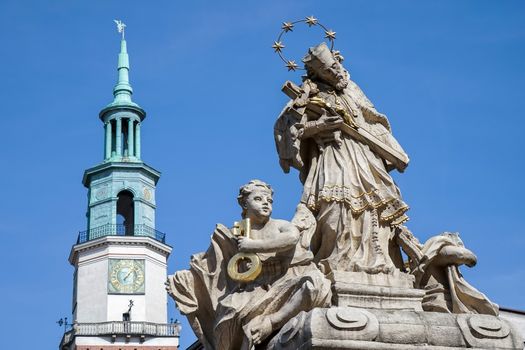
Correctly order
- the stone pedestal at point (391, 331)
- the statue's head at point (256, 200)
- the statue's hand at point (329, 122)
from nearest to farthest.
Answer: the stone pedestal at point (391, 331), the statue's head at point (256, 200), the statue's hand at point (329, 122)

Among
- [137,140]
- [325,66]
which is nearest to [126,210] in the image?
[137,140]

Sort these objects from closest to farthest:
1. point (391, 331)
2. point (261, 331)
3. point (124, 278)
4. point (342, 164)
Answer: point (391, 331), point (261, 331), point (342, 164), point (124, 278)

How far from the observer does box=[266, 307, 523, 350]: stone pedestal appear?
11492 mm

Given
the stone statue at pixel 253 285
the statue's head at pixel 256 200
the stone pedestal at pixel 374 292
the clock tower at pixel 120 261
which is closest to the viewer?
the stone statue at pixel 253 285

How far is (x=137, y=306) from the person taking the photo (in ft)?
307

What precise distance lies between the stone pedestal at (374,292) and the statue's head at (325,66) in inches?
115

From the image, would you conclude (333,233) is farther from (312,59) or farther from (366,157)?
(312,59)

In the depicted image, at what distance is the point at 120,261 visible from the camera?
308 feet

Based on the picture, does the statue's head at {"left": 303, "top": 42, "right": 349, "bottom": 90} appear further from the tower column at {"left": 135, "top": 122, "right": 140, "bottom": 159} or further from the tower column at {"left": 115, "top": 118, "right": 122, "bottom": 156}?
the tower column at {"left": 135, "top": 122, "right": 140, "bottom": 159}

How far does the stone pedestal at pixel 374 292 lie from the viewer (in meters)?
12.6

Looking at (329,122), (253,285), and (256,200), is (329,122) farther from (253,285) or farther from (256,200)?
(253,285)

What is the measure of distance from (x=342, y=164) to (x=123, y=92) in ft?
287

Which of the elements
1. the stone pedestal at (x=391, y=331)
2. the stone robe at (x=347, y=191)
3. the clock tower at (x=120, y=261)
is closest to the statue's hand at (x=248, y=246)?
the stone robe at (x=347, y=191)

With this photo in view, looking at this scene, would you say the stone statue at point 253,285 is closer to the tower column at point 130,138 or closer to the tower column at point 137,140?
the tower column at point 130,138
